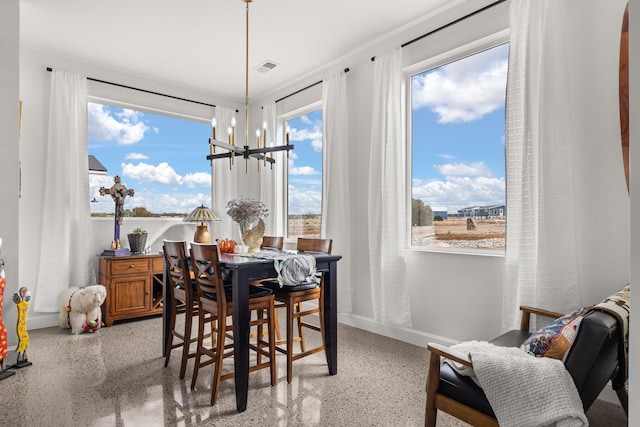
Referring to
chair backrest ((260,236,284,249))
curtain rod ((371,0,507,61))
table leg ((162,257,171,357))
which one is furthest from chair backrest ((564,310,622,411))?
table leg ((162,257,171,357))

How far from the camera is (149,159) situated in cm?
493

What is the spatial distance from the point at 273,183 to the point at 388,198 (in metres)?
2.00

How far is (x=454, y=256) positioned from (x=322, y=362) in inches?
54.6

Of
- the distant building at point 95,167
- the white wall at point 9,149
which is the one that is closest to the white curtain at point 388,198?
the white wall at point 9,149

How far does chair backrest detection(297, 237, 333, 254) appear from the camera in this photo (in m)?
3.09

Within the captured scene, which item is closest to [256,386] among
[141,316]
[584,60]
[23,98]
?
[141,316]

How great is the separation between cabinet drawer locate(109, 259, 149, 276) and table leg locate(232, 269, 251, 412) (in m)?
2.42

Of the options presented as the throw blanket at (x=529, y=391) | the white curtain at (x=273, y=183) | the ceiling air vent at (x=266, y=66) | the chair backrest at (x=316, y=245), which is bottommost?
the throw blanket at (x=529, y=391)

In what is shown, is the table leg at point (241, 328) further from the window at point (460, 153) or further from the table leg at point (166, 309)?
the window at point (460, 153)

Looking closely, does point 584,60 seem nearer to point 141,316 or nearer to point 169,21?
point 169,21

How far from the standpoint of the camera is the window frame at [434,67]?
2.95m

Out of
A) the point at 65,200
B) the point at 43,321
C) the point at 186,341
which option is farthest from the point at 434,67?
the point at 43,321

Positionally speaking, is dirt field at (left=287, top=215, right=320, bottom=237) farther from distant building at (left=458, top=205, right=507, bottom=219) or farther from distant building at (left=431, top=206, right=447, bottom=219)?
distant building at (left=458, top=205, right=507, bottom=219)

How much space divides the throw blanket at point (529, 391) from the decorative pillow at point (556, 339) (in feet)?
0.38
